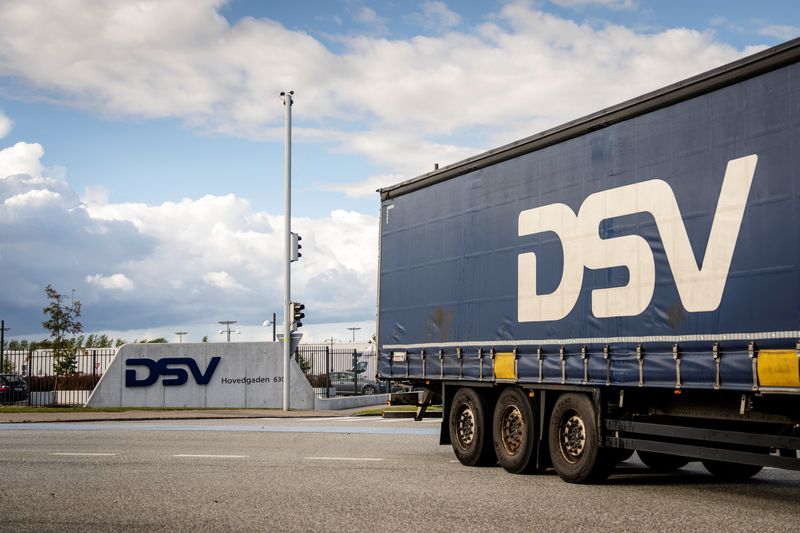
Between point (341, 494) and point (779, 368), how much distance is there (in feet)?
15.9

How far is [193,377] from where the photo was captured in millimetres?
34219

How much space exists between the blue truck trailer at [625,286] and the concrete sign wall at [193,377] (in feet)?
61.5

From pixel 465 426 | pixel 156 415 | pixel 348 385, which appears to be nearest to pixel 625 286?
pixel 465 426

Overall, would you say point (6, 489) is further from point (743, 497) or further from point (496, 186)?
point (743, 497)

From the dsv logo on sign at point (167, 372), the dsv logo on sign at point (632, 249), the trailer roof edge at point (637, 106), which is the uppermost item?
the trailer roof edge at point (637, 106)

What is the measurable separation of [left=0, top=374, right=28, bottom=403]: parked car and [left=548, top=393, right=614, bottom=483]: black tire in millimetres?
30108

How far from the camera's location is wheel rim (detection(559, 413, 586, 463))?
39.8ft

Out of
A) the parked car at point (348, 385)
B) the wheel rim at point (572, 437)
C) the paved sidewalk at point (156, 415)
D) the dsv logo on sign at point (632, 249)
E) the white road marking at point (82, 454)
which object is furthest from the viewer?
the parked car at point (348, 385)

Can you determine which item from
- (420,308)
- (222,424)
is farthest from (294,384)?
(420,308)

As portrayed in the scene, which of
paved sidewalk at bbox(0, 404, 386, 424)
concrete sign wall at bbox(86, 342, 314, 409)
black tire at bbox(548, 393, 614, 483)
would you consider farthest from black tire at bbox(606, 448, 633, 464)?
concrete sign wall at bbox(86, 342, 314, 409)

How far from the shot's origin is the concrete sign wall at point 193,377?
112ft

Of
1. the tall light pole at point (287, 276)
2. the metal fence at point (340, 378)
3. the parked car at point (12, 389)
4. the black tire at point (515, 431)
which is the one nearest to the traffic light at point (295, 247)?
the tall light pole at point (287, 276)

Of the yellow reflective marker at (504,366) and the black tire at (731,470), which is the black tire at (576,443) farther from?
the black tire at (731,470)

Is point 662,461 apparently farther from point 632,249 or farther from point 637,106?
point 637,106
